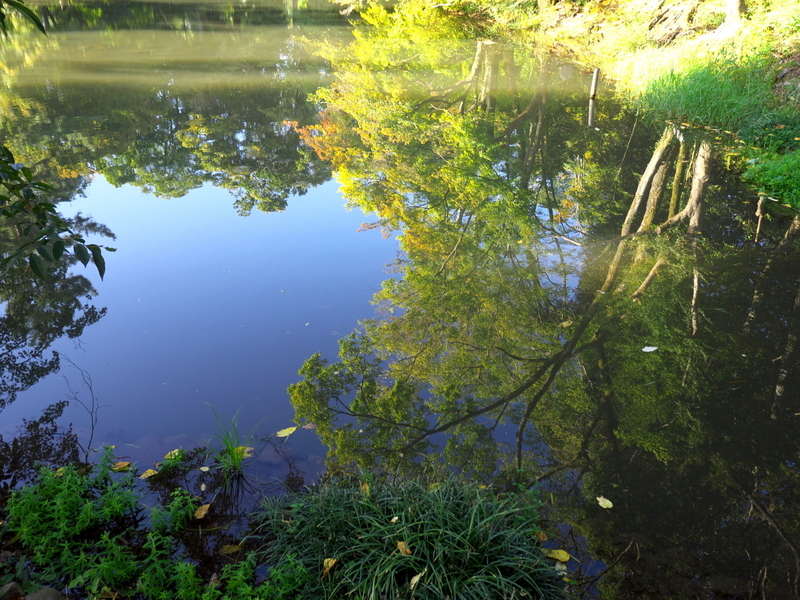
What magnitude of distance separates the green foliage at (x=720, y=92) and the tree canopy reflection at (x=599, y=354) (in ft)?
2.18

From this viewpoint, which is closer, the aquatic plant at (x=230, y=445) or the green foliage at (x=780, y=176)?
the aquatic plant at (x=230, y=445)

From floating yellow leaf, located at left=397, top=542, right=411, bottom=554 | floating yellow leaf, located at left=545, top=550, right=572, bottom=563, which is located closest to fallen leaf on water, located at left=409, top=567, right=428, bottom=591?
floating yellow leaf, located at left=397, top=542, right=411, bottom=554

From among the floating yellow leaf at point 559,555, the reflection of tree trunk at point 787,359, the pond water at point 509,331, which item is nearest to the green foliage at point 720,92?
the pond water at point 509,331

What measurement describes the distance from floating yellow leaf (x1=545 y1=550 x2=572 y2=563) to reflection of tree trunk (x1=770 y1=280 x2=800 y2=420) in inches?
80.1

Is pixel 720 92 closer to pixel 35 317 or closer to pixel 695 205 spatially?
pixel 695 205

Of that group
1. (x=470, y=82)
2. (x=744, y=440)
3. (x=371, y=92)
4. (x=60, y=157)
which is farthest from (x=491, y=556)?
(x=470, y=82)

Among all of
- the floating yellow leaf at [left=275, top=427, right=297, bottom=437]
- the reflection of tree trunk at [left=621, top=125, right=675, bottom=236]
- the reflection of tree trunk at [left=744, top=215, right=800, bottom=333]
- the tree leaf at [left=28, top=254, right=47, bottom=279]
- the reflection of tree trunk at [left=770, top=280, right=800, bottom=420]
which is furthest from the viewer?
the reflection of tree trunk at [left=621, top=125, right=675, bottom=236]

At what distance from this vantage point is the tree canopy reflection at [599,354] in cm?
305

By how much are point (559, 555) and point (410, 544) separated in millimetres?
823

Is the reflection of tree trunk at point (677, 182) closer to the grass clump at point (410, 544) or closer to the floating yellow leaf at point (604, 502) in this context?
the floating yellow leaf at point (604, 502)

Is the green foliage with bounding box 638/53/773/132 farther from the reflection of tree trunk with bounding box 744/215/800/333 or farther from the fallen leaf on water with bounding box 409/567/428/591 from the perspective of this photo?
the fallen leaf on water with bounding box 409/567/428/591

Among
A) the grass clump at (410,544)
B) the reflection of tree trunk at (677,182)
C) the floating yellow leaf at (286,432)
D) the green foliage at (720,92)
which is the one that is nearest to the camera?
the grass clump at (410,544)

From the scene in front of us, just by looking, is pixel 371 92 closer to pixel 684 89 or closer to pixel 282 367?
pixel 684 89

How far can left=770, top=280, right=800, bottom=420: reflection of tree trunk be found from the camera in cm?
386
